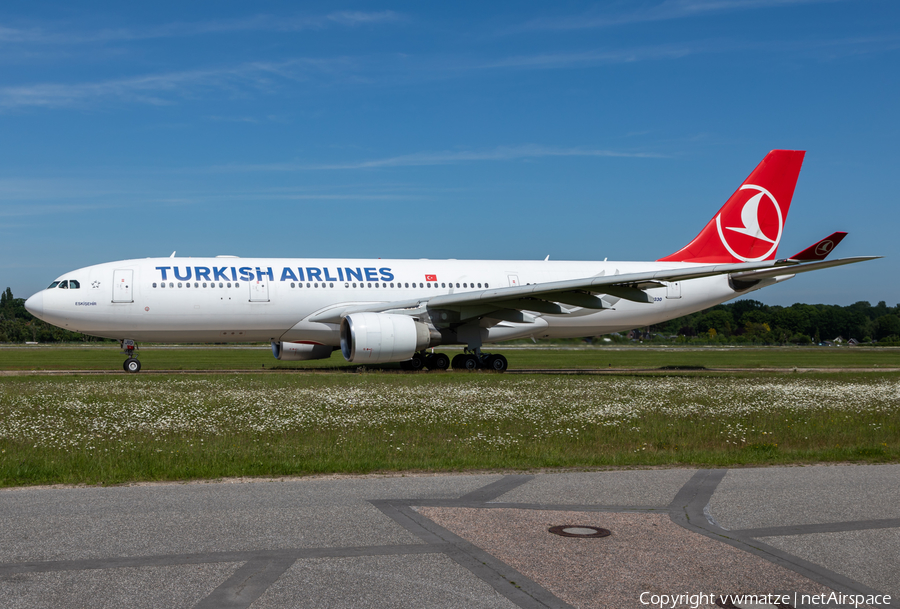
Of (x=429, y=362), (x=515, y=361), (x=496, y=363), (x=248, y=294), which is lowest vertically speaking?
(x=515, y=361)

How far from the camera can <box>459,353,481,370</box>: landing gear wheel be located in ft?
85.4

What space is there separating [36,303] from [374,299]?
10.2 meters

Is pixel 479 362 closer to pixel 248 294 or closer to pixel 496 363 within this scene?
pixel 496 363

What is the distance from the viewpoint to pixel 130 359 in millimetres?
24109

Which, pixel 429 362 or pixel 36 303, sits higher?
pixel 36 303

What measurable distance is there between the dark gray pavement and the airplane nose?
17.7 metres

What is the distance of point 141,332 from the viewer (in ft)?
78.6

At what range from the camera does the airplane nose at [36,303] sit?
23.2 m

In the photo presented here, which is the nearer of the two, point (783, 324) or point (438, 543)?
point (438, 543)

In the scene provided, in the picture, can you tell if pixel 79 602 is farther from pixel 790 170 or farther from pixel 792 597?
pixel 790 170

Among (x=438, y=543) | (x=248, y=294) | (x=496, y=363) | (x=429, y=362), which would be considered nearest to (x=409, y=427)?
(x=438, y=543)

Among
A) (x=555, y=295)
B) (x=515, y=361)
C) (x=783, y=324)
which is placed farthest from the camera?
(x=783, y=324)

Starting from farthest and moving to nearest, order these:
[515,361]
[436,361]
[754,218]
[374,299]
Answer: [515,361] < [754,218] < [436,361] < [374,299]

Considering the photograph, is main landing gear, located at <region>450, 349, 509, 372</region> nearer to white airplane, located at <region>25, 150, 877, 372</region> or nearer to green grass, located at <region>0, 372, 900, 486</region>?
white airplane, located at <region>25, 150, 877, 372</region>
